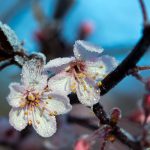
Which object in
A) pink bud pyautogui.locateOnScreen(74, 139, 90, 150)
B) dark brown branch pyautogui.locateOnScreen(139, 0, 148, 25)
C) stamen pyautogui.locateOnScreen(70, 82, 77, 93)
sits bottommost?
pink bud pyautogui.locateOnScreen(74, 139, 90, 150)

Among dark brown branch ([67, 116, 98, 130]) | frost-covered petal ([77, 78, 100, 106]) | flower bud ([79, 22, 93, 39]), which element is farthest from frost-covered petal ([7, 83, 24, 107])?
flower bud ([79, 22, 93, 39])

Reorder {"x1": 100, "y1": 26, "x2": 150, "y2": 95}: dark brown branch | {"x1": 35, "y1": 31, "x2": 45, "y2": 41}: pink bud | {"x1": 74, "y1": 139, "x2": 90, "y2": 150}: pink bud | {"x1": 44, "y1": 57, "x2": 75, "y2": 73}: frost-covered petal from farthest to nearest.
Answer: {"x1": 35, "y1": 31, "x2": 45, "y2": 41}: pink bud
{"x1": 74, "y1": 139, "x2": 90, "y2": 150}: pink bud
{"x1": 44, "y1": 57, "x2": 75, "y2": 73}: frost-covered petal
{"x1": 100, "y1": 26, "x2": 150, "y2": 95}: dark brown branch

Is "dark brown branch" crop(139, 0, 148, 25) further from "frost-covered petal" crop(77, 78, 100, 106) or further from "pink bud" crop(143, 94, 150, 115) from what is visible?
"pink bud" crop(143, 94, 150, 115)

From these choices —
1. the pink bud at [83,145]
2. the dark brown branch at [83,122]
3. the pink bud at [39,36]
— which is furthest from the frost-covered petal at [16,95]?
the pink bud at [39,36]

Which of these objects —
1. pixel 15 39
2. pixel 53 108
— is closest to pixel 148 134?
pixel 53 108

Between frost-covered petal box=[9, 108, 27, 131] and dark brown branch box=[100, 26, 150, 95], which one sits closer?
dark brown branch box=[100, 26, 150, 95]

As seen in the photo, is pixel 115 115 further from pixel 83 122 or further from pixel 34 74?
pixel 83 122

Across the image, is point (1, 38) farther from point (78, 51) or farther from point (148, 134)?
point (148, 134)
